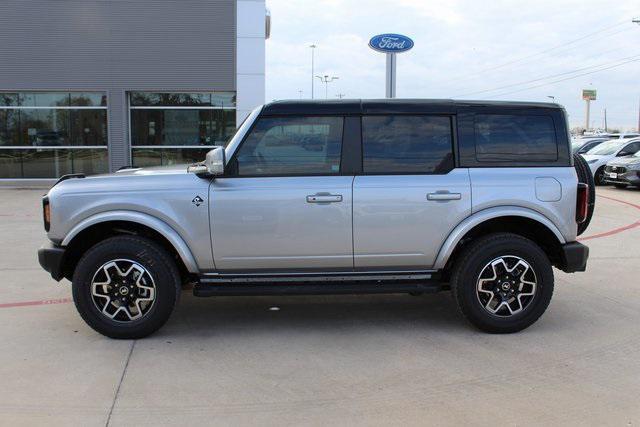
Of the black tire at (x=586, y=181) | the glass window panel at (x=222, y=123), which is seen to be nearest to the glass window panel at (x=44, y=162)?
the glass window panel at (x=222, y=123)

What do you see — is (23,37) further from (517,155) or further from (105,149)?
(517,155)

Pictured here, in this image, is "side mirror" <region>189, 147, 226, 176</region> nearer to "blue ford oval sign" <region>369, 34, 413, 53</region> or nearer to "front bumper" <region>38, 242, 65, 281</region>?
"front bumper" <region>38, 242, 65, 281</region>

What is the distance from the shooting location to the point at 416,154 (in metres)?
Answer: 4.79

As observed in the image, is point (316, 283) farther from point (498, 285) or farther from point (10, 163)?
point (10, 163)

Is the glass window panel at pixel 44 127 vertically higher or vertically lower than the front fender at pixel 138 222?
higher

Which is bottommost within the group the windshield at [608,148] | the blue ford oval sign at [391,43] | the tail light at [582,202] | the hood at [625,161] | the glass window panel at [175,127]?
the tail light at [582,202]

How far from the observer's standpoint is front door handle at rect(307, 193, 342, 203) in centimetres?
459

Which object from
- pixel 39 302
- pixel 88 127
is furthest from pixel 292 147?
pixel 88 127

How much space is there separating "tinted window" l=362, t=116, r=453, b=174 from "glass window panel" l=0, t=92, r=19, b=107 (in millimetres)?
16430

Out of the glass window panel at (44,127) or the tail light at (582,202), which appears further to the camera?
the glass window panel at (44,127)

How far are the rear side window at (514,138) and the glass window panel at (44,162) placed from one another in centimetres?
1611

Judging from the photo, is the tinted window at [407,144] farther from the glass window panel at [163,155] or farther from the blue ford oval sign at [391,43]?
the glass window panel at [163,155]

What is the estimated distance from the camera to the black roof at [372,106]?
4754 millimetres

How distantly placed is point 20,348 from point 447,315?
3.62m
